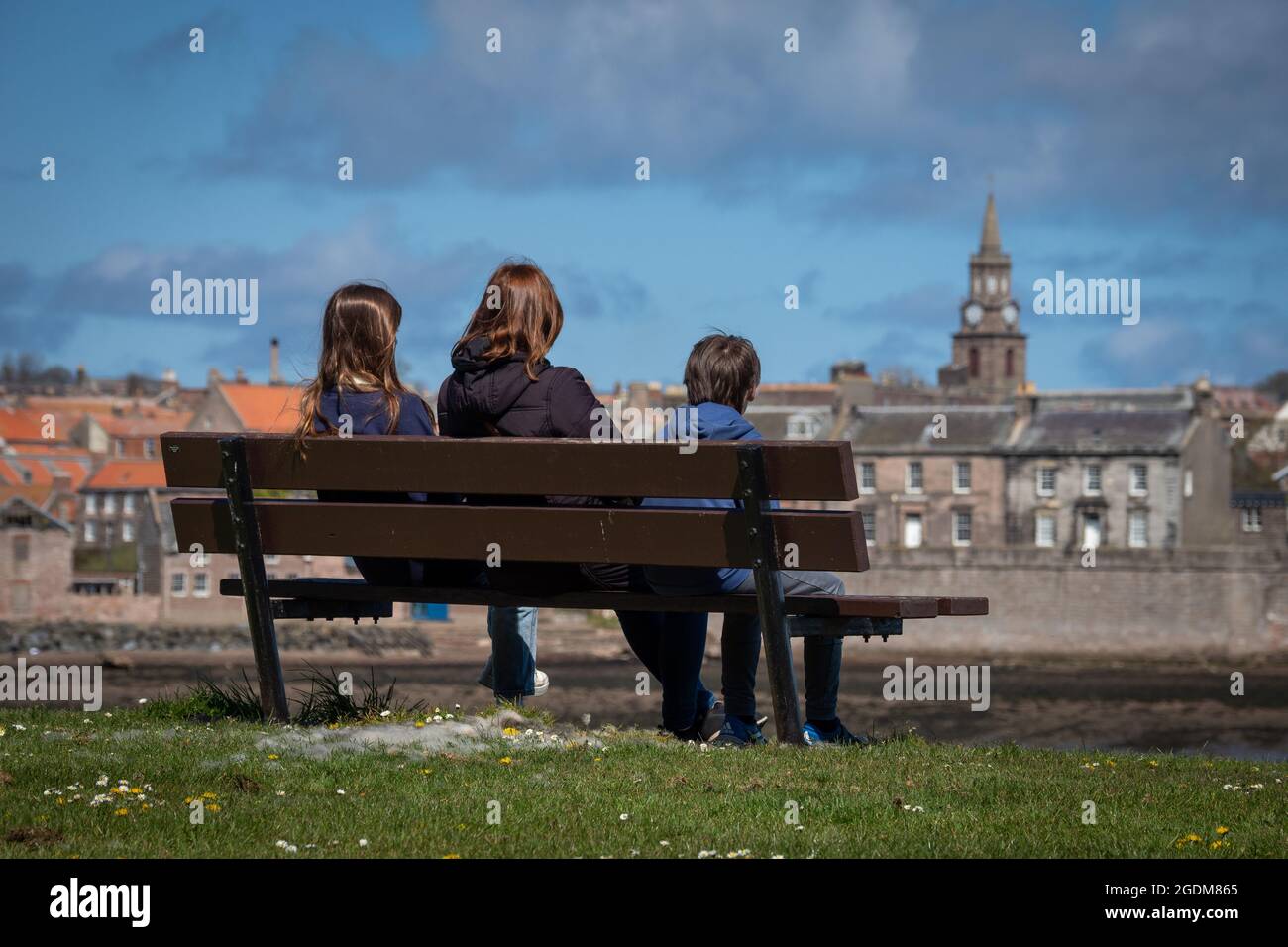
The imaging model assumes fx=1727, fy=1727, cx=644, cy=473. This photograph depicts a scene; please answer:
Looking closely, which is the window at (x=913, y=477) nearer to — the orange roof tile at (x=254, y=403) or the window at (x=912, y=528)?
the window at (x=912, y=528)

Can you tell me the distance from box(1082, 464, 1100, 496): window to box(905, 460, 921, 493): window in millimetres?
6469

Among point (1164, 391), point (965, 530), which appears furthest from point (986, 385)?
point (965, 530)

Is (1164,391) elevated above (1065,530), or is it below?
above

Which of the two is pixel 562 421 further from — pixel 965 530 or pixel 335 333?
pixel 965 530

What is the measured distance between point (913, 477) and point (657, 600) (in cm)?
6389

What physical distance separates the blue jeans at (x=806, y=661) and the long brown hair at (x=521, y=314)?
147 centimetres

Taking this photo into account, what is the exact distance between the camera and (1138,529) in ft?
223

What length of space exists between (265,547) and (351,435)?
73 cm

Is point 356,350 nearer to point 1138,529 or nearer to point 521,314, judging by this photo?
point 521,314

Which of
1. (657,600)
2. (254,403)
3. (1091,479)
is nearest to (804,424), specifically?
(1091,479)

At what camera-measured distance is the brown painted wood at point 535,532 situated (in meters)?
6.82

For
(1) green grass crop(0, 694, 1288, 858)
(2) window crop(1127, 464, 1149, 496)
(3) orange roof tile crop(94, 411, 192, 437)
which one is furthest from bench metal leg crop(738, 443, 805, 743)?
(3) orange roof tile crop(94, 411, 192, 437)
